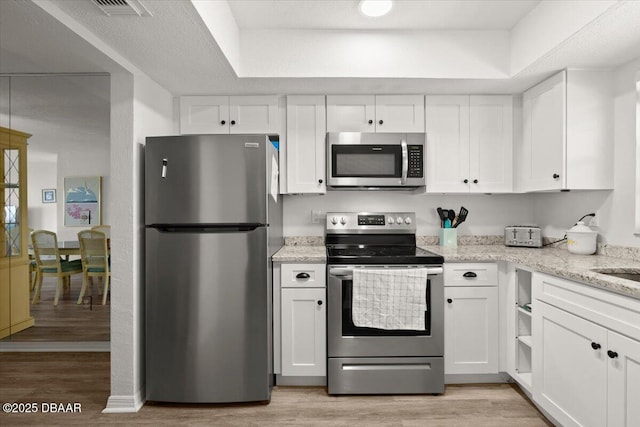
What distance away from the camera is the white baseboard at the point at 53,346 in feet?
9.43

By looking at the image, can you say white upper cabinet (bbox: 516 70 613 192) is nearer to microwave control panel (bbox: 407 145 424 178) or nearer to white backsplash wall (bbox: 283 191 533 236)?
white backsplash wall (bbox: 283 191 533 236)

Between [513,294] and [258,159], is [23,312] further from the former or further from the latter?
[513,294]

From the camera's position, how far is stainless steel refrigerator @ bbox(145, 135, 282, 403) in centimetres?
220

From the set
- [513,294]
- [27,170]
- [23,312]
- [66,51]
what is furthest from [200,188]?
[513,294]

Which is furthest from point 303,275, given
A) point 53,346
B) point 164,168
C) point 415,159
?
point 53,346

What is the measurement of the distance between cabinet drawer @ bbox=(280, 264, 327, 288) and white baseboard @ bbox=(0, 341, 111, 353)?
1.67 m

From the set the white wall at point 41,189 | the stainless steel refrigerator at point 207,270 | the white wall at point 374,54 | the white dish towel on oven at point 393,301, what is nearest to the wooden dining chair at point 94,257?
the white wall at point 41,189

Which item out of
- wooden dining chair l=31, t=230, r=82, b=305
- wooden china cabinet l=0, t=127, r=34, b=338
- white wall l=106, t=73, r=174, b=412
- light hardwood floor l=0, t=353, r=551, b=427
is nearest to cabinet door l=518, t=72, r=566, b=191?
light hardwood floor l=0, t=353, r=551, b=427

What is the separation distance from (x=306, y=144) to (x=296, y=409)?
72.6 inches

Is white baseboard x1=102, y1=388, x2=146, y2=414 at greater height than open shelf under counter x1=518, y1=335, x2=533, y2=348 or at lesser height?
lesser

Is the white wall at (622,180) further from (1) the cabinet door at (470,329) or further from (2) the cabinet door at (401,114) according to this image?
(2) the cabinet door at (401,114)

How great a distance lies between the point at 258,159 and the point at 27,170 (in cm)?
196

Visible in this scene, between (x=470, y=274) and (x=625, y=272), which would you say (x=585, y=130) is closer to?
(x=625, y=272)

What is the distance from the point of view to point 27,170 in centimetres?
278
